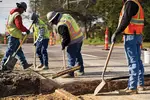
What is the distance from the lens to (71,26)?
8281 millimetres

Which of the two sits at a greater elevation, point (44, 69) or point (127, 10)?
point (127, 10)

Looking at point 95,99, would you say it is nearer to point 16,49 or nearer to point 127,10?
point 127,10

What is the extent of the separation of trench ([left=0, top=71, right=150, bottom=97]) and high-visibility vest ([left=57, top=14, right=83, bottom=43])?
1.16m

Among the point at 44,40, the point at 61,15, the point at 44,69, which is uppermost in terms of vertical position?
the point at 61,15

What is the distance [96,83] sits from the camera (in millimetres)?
8000

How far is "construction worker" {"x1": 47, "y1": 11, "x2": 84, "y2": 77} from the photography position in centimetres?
810

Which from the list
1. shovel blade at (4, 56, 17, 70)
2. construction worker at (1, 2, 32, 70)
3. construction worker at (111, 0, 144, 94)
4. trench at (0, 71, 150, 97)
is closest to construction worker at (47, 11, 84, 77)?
trench at (0, 71, 150, 97)

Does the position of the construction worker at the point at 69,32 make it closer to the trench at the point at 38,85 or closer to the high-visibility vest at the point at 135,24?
the trench at the point at 38,85

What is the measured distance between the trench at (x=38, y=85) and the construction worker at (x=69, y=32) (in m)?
0.93

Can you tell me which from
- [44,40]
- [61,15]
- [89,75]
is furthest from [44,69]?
[61,15]

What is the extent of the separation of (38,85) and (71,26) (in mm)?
1689

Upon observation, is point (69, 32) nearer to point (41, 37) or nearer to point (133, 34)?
point (133, 34)

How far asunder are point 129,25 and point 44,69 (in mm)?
4636

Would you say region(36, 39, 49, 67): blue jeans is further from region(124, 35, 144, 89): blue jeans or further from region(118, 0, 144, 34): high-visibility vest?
region(118, 0, 144, 34): high-visibility vest
